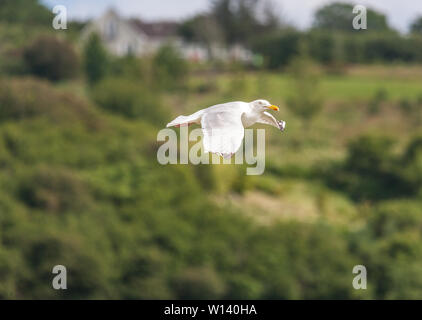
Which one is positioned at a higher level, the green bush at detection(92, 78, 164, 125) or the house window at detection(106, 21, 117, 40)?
the house window at detection(106, 21, 117, 40)

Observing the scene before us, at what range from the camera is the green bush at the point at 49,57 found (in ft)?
202

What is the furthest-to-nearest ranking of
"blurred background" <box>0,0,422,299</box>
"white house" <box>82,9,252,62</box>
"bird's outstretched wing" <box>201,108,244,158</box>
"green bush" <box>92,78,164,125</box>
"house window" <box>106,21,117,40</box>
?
"house window" <box>106,21,117,40</box> → "white house" <box>82,9,252,62</box> → "green bush" <box>92,78,164,125</box> → "blurred background" <box>0,0,422,299</box> → "bird's outstretched wing" <box>201,108,244,158</box>

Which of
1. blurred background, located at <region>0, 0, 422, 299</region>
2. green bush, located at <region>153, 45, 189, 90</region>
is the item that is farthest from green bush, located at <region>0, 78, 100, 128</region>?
green bush, located at <region>153, 45, 189, 90</region>

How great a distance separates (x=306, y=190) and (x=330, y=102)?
455 inches

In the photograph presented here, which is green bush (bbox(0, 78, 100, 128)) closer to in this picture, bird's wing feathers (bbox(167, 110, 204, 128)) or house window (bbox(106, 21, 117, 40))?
house window (bbox(106, 21, 117, 40))

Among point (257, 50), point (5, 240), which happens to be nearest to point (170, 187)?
point (5, 240)

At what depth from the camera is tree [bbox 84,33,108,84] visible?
212ft

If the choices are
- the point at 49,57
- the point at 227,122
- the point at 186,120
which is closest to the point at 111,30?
the point at 49,57

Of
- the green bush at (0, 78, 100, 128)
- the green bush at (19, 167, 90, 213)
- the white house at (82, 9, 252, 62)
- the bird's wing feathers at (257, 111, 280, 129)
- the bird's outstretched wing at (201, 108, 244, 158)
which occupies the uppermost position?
the white house at (82, 9, 252, 62)

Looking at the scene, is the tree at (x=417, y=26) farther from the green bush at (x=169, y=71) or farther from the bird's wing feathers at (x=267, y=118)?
the bird's wing feathers at (x=267, y=118)

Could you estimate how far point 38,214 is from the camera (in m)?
43.1

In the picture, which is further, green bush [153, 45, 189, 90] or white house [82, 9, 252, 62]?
white house [82, 9, 252, 62]

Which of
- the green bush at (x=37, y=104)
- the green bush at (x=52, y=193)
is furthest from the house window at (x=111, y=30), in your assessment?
the green bush at (x=52, y=193)

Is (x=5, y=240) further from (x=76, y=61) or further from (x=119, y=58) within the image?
(x=119, y=58)
